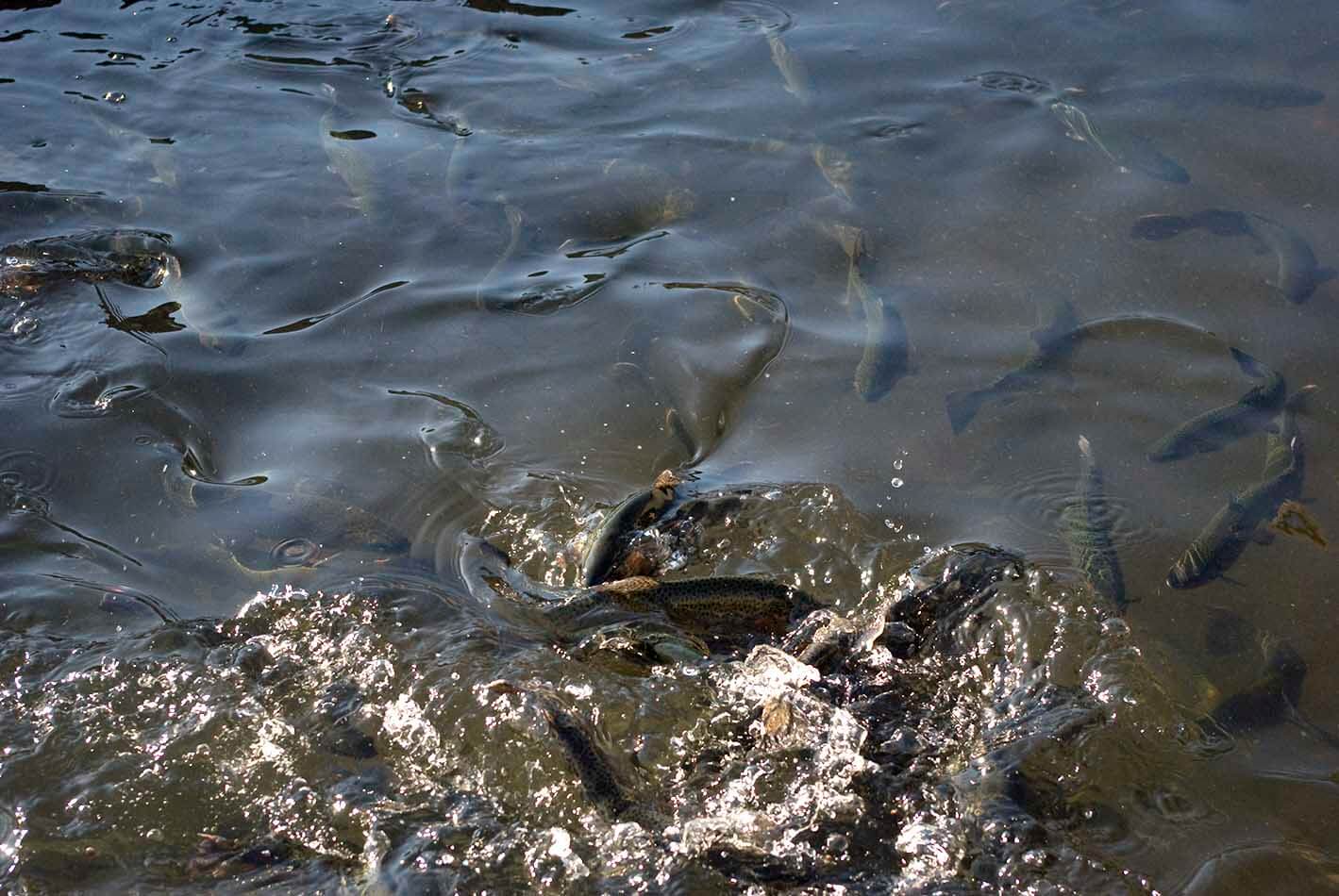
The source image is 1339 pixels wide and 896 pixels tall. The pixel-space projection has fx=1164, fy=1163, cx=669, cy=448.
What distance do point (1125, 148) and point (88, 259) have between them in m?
6.13

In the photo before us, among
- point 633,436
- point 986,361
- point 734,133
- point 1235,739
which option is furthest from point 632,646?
point 734,133

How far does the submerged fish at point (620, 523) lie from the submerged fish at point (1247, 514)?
6.50 ft

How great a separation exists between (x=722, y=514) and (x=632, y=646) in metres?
0.82

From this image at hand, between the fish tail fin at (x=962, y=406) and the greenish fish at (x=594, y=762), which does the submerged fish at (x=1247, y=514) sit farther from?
the greenish fish at (x=594, y=762)

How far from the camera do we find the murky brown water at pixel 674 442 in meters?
3.69

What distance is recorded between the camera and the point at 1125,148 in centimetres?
684

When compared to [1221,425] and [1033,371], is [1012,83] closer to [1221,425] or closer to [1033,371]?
[1033,371]

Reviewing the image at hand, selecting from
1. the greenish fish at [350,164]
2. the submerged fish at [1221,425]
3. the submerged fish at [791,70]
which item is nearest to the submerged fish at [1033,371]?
the submerged fish at [1221,425]

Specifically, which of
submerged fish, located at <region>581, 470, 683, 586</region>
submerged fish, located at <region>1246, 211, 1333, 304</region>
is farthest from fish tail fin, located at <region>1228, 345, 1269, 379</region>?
submerged fish, located at <region>581, 470, 683, 586</region>

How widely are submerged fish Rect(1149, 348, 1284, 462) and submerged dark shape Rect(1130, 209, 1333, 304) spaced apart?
0.81 m

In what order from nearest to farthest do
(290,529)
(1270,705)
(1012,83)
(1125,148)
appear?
(1270,705)
(290,529)
(1125,148)
(1012,83)

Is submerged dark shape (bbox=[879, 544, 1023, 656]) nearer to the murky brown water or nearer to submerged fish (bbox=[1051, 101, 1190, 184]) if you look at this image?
the murky brown water

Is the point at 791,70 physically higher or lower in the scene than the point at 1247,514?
higher

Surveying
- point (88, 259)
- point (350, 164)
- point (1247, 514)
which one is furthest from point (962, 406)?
point (88, 259)
